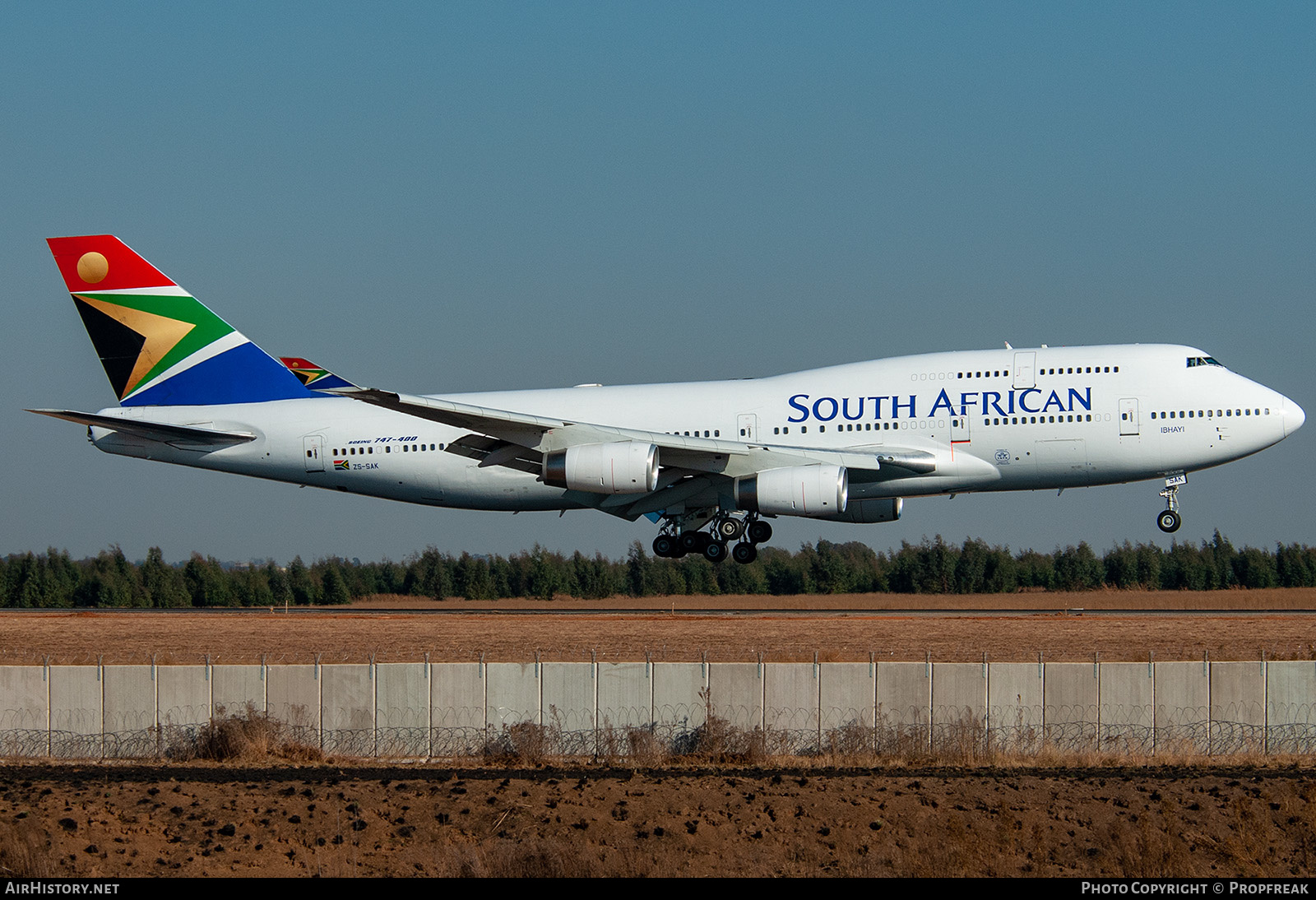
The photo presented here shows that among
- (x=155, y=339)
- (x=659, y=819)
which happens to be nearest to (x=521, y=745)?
(x=659, y=819)

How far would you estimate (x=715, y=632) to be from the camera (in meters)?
36.0

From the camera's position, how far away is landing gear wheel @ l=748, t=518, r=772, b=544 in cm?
4188

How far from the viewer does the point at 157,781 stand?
2055 centimetres

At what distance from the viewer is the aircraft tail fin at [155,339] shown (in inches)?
1779

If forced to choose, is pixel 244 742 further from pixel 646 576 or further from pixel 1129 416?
pixel 646 576

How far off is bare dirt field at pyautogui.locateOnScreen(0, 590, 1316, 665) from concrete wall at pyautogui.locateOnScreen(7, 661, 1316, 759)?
198 inches

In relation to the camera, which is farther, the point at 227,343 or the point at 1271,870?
the point at 227,343

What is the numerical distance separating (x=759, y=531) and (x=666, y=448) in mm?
4195

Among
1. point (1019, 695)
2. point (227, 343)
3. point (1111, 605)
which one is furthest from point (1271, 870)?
point (227, 343)

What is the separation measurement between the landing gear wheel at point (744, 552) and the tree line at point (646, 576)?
19171 mm

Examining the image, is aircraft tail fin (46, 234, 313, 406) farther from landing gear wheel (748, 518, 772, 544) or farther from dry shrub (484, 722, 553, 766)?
dry shrub (484, 722, 553, 766)

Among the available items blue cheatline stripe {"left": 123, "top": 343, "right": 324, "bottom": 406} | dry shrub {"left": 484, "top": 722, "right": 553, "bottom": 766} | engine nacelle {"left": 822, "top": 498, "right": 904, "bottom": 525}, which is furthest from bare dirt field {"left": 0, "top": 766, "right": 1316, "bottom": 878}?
blue cheatline stripe {"left": 123, "top": 343, "right": 324, "bottom": 406}
